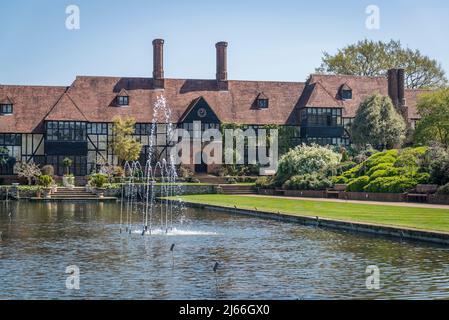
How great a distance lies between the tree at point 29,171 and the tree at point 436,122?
31.2 m

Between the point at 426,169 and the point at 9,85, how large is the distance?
44.3 m

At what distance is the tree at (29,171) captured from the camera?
2516 inches

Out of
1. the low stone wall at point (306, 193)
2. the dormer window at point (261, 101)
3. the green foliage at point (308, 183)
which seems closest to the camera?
the low stone wall at point (306, 193)

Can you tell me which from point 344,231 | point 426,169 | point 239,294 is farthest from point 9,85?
point 239,294

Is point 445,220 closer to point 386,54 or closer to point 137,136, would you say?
point 137,136

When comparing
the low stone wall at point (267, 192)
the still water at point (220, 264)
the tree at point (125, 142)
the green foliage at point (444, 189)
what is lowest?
the still water at point (220, 264)

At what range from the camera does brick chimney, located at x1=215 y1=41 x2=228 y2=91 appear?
74.4 meters

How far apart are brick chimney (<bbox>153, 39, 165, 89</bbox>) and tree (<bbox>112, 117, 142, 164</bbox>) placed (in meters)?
6.63

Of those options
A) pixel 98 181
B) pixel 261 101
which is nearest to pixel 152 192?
pixel 98 181

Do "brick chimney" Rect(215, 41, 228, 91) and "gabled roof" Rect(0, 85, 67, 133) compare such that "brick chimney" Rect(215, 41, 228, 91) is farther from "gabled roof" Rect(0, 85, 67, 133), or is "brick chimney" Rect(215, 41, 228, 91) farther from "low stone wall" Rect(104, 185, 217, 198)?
"low stone wall" Rect(104, 185, 217, 198)

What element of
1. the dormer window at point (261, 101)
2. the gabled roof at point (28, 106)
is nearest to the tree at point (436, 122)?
the dormer window at point (261, 101)

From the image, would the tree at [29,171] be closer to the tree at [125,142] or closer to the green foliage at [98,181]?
the green foliage at [98,181]

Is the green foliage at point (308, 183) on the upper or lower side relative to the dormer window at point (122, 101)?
lower
